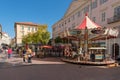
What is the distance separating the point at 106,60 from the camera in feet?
63.0

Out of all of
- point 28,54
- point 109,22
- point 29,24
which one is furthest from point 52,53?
point 29,24

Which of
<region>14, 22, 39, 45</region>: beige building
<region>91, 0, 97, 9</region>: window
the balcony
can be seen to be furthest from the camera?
<region>14, 22, 39, 45</region>: beige building

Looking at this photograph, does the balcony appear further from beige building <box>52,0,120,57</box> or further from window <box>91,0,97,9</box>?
window <box>91,0,97,9</box>

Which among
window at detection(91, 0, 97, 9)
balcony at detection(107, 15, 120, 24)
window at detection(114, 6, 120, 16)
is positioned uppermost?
window at detection(91, 0, 97, 9)

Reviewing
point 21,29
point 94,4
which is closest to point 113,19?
point 94,4

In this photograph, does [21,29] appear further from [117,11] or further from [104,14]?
[117,11]

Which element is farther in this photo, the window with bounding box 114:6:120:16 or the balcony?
the window with bounding box 114:6:120:16

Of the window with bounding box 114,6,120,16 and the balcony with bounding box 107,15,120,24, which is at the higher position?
the window with bounding box 114,6,120,16

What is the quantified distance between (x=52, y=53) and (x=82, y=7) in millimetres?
13892

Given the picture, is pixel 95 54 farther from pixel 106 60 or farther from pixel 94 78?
pixel 94 78

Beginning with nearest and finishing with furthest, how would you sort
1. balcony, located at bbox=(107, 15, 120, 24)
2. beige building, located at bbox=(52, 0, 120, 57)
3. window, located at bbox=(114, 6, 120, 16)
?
1. balcony, located at bbox=(107, 15, 120, 24)
2. window, located at bbox=(114, 6, 120, 16)
3. beige building, located at bbox=(52, 0, 120, 57)

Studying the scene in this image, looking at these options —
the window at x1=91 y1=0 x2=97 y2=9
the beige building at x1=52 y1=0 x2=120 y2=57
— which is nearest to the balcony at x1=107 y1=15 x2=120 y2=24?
the beige building at x1=52 y1=0 x2=120 y2=57

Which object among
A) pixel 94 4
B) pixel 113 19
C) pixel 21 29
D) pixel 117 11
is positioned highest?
pixel 94 4

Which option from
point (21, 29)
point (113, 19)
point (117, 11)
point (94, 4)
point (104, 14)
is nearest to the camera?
point (117, 11)
